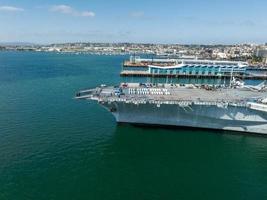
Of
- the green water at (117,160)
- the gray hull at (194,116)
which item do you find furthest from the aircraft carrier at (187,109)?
the green water at (117,160)

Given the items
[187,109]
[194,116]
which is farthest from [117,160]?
[194,116]

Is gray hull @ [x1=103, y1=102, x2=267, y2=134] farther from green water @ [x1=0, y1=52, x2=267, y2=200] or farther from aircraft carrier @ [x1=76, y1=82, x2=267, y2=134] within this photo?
green water @ [x1=0, y1=52, x2=267, y2=200]

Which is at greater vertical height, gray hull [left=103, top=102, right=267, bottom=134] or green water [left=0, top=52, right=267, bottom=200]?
gray hull [left=103, top=102, right=267, bottom=134]

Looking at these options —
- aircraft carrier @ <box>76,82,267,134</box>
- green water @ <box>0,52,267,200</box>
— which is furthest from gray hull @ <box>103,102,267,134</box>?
green water @ <box>0,52,267,200</box>

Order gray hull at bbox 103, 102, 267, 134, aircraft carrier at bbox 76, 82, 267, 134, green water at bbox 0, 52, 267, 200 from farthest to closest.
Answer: gray hull at bbox 103, 102, 267, 134
aircraft carrier at bbox 76, 82, 267, 134
green water at bbox 0, 52, 267, 200

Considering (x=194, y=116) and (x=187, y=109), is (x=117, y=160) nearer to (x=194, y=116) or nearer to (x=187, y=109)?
(x=187, y=109)

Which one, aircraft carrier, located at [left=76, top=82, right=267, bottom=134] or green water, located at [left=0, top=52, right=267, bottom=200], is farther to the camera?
aircraft carrier, located at [left=76, top=82, right=267, bottom=134]

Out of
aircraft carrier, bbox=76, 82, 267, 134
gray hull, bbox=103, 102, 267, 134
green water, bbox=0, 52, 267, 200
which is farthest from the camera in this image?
gray hull, bbox=103, 102, 267, 134
